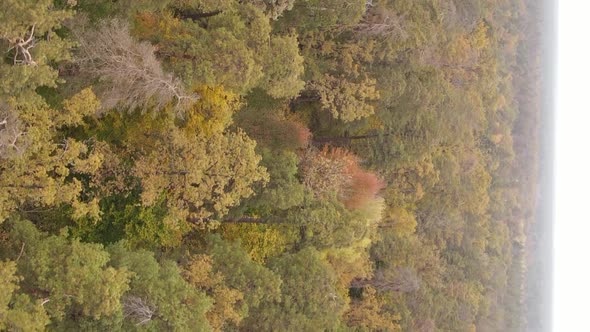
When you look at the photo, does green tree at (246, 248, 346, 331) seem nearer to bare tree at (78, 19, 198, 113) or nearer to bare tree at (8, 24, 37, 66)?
bare tree at (78, 19, 198, 113)

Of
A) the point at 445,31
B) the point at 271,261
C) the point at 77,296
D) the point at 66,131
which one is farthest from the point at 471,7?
the point at 77,296

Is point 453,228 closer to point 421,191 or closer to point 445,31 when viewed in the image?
point 421,191

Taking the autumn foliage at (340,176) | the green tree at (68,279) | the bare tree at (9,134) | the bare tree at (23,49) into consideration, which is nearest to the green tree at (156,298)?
the green tree at (68,279)

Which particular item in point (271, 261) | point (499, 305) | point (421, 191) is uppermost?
point (421, 191)

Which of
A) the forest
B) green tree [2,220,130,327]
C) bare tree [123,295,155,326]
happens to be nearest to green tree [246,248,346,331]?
the forest

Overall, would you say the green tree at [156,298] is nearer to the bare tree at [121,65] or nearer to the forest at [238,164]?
the forest at [238,164]

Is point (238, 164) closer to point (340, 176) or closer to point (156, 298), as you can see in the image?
point (156, 298)
